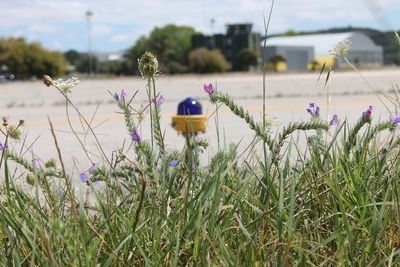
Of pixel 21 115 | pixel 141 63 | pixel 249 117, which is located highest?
pixel 141 63

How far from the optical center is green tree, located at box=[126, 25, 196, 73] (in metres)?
74.8

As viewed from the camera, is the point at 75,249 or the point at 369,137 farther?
the point at 369,137

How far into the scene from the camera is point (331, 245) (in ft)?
6.09

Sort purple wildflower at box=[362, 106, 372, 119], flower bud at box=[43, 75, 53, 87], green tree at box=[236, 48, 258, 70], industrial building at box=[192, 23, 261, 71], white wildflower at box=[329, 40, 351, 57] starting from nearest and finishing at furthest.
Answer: flower bud at box=[43, 75, 53, 87] < purple wildflower at box=[362, 106, 372, 119] < white wildflower at box=[329, 40, 351, 57] < green tree at box=[236, 48, 258, 70] < industrial building at box=[192, 23, 261, 71]

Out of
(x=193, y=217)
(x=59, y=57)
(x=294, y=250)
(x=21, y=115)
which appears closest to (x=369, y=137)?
(x=294, y=250)

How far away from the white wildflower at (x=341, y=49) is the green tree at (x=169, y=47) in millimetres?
60081

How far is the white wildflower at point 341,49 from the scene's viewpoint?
238 cm

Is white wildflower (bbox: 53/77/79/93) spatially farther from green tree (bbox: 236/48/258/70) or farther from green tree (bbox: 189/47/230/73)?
green tree (bbox: 236/48/258/70)

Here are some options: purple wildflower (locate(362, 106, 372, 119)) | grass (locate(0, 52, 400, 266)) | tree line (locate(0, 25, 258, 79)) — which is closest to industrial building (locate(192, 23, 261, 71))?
tree line (locate(0, 25, 258, 79))

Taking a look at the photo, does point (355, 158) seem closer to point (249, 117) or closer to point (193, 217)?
point (249, 117)

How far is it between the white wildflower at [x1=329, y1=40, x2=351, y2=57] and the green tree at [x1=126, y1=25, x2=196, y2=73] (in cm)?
6008

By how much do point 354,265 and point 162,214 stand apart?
1.67 ft

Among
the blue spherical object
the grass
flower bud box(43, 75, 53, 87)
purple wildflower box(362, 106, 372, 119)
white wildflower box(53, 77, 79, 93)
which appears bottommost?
the grass

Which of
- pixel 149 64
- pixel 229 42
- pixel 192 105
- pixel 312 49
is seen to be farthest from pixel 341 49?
pixel 312 49
